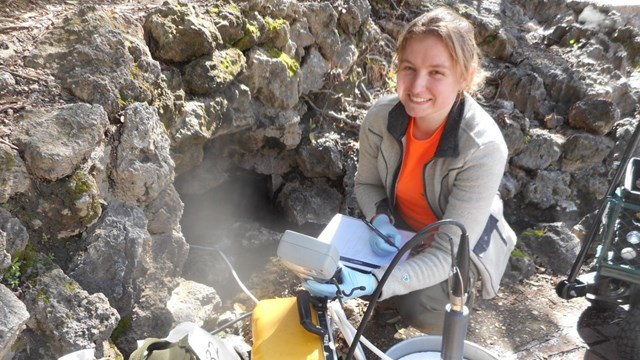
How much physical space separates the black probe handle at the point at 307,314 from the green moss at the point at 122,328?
0.88 meters

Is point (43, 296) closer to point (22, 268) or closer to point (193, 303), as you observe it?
point (22, 268)

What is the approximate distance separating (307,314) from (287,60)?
2.31 metres

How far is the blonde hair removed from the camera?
2012 millimetres

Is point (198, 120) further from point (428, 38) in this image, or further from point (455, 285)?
point (455, 285)

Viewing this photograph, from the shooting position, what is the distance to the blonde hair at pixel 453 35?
201cm

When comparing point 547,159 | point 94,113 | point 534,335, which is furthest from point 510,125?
point 94,113

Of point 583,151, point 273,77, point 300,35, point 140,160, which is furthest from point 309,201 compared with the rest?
point 583,151

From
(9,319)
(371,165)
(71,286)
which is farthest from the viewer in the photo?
(371,165)

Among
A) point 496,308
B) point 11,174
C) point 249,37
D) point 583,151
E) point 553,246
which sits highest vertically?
point 249,37

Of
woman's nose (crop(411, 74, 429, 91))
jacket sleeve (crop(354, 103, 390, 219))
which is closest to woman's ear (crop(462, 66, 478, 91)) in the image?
woman's nose (crop(411, 74, 429, 91))

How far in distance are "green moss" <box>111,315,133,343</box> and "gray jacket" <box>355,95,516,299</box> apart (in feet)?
3.78

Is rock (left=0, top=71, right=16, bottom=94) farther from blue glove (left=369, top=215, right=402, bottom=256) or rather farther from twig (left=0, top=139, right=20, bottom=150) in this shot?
blue glove (left=369, top=215, right=402, bottom=256)

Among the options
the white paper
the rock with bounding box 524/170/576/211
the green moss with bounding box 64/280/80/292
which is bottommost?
the rock with bounding box 524/170/576/211

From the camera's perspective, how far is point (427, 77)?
2070 millimetres
